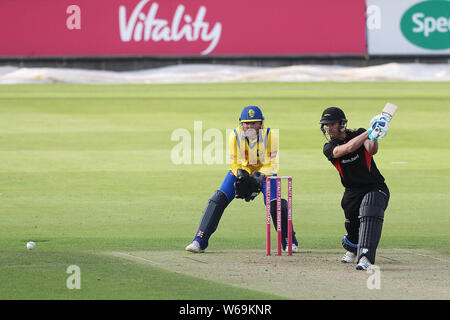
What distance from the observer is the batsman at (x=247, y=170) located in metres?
10.8

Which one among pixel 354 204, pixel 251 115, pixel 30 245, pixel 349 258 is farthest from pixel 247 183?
pixel 30 245

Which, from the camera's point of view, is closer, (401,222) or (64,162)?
(401,222)

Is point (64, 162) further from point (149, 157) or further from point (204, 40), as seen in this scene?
point (204, 40)

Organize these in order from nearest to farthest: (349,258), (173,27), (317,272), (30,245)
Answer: (317,272) → (349,258) → (30,245) → (173,27)

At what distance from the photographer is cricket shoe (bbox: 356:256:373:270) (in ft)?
31.4

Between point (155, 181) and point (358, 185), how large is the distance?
7.40 metres

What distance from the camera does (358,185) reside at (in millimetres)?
9977

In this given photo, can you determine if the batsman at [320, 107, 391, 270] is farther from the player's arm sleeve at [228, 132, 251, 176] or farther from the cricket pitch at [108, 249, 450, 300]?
the player's arm sleeve at [228, 132, 251, 176]

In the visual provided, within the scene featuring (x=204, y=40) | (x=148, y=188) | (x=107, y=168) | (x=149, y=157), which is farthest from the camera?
(x=204, y=40)

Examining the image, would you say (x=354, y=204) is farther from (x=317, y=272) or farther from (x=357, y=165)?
(x=317, y=272)

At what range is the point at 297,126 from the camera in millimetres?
24031
